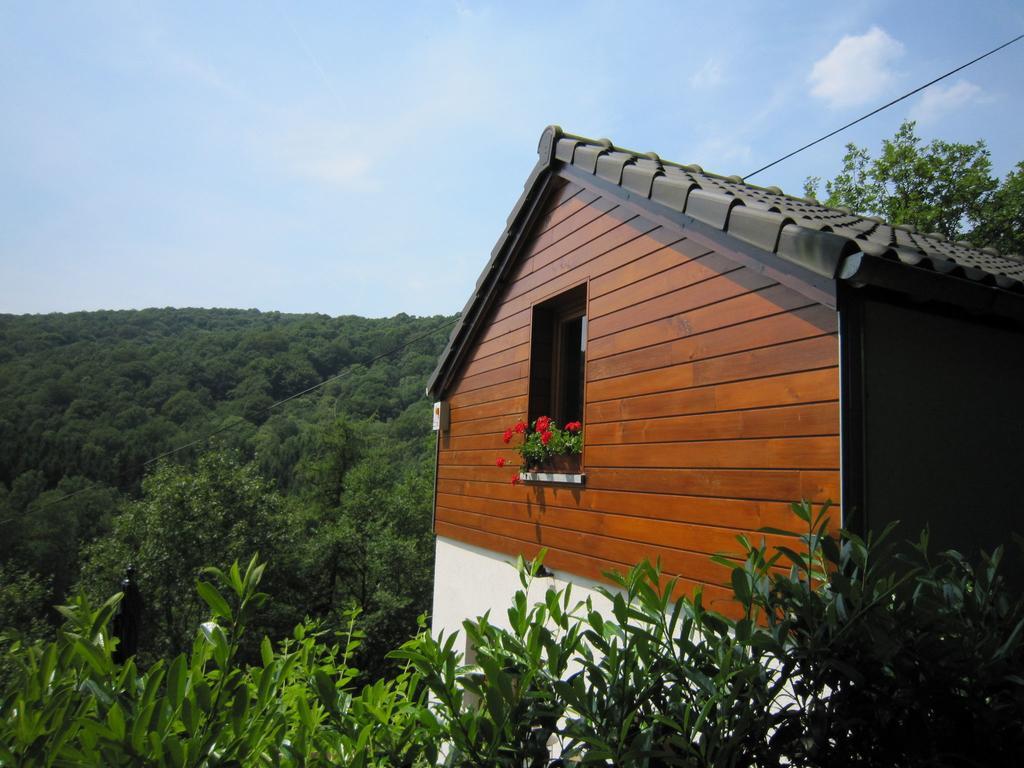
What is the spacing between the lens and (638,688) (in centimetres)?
141

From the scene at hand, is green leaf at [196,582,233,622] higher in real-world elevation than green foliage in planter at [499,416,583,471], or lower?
lower

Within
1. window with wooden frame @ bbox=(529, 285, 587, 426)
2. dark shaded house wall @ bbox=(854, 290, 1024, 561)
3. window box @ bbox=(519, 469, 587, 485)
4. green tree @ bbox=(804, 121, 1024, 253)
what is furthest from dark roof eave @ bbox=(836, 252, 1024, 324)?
green tree @ bbox=(804, 121, 1024, 253)

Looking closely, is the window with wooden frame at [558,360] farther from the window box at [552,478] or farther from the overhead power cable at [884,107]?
the overhead power cable at [884,107]

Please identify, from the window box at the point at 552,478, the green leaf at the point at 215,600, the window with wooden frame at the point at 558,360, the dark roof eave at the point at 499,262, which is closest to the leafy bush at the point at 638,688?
the green leaf at the point at 215,600

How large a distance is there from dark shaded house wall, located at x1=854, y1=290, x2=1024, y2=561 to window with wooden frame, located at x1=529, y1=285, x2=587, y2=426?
2.83 meters

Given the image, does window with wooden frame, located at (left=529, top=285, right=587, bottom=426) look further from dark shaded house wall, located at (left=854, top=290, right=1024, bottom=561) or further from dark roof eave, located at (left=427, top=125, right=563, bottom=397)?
dark shaded house wall, located at (left=854, top=290, right=1024, bottom=561)

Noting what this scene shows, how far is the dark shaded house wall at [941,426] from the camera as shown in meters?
2.99

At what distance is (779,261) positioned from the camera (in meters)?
3.29

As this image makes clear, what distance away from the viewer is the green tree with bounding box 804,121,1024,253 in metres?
15.5

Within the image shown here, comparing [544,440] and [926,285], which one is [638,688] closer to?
[926,285]

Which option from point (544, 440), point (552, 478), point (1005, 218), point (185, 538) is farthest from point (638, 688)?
point (185, 538)

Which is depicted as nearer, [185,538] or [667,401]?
[667,401]

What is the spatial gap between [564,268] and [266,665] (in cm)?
464

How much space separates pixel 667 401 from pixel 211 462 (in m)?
22.7
